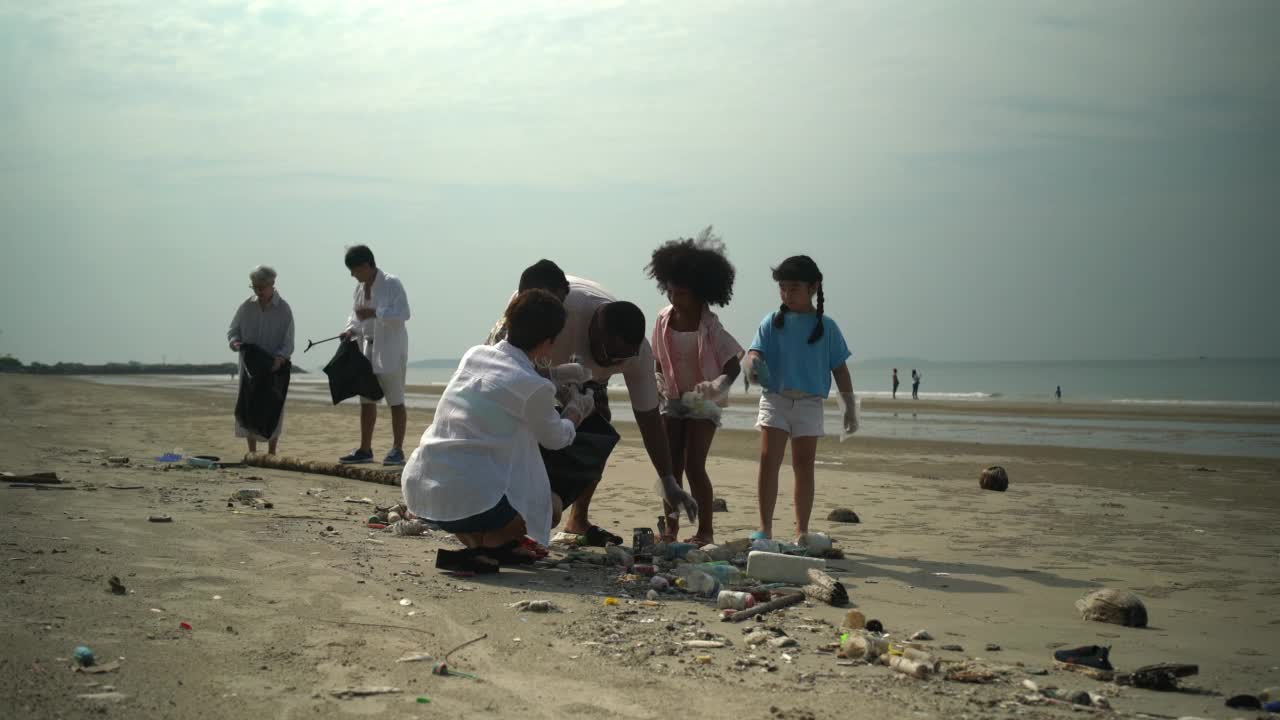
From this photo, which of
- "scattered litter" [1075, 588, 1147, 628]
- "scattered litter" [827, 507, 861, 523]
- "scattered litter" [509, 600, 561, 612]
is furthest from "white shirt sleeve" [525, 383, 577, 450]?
"scattered litter" [827, 507, 861, 523]

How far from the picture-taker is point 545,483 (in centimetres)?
486

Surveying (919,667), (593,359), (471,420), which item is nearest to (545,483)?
(471,420)

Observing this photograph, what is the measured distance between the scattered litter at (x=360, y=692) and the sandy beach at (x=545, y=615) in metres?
0.03

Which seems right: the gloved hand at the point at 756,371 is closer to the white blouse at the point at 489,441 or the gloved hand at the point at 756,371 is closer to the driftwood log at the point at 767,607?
the white blouse at the point at 489,441

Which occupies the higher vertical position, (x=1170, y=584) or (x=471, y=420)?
(x=471, y=420)

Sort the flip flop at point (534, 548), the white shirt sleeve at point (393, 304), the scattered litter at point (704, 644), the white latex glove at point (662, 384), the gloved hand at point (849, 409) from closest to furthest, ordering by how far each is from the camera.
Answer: the scattered litter at point (704, 644)
the flip flop at point (534, 548)
the white latex glove at point (662, 384)
the gloved hand at point (849, 409)
the white shirt sleeve at point (393, 304)

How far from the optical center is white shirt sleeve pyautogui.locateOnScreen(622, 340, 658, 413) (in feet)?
18.8

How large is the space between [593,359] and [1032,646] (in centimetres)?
286

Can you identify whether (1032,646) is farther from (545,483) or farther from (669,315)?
(669,315)

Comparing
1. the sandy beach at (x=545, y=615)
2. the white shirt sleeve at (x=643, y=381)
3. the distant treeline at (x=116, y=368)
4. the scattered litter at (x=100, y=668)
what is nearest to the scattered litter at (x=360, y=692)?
the sandy beach at (x=545, y=615)

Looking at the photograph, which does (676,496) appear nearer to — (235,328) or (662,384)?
(662,384)

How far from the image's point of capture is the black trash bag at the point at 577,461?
546cm

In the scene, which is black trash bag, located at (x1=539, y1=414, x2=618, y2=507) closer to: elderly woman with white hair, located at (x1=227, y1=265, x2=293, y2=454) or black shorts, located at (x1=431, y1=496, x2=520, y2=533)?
black shorts, located at (x1=431, y1=496, x2=520, y2=533)

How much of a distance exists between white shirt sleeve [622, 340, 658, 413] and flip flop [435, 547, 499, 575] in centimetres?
133
